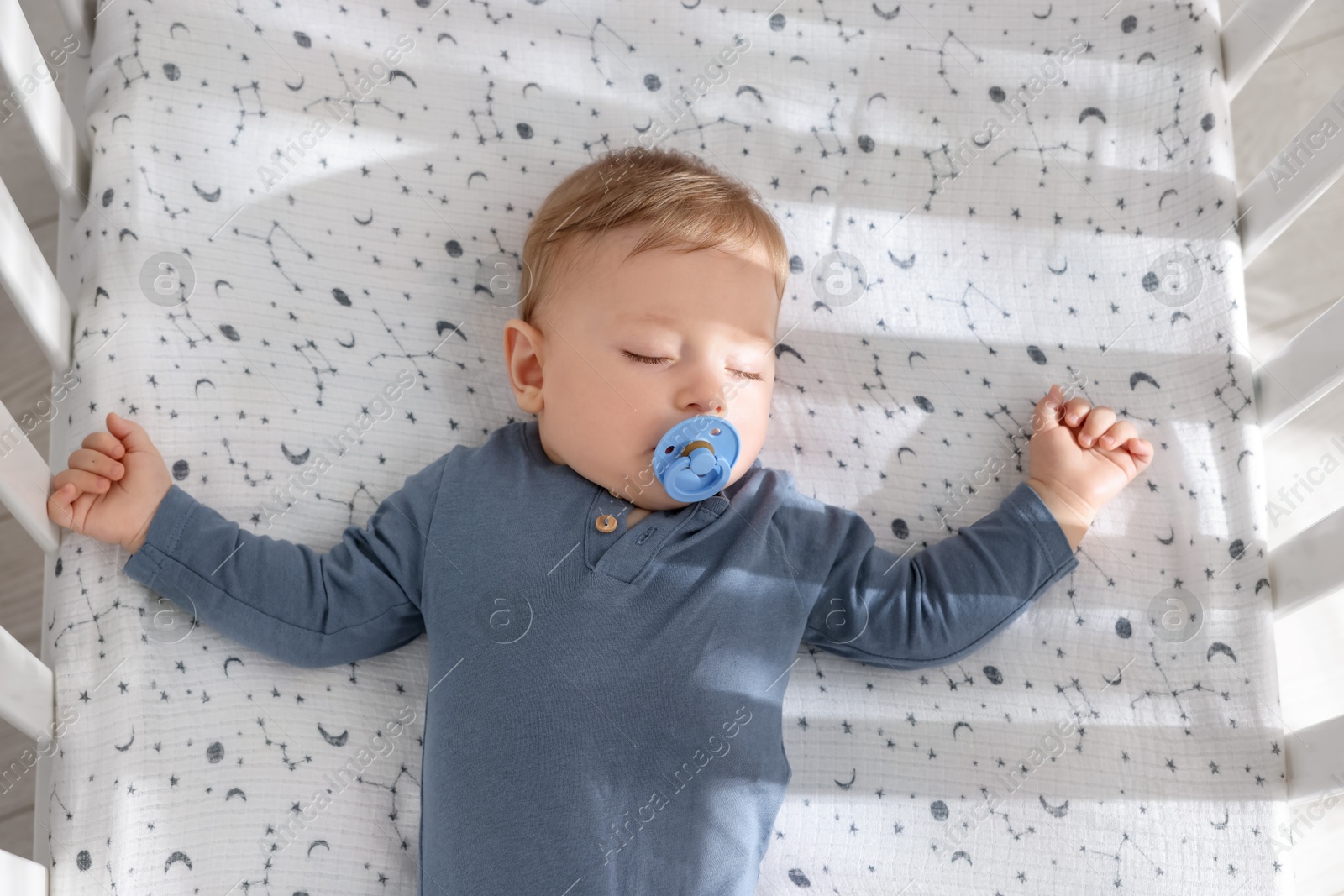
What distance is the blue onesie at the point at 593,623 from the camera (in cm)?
103

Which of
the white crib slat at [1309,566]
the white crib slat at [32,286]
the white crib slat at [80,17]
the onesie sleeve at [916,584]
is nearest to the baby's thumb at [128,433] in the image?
the white crib slat at [32,286]

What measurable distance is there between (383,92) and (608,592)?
0.73 meters

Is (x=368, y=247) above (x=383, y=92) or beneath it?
beneath

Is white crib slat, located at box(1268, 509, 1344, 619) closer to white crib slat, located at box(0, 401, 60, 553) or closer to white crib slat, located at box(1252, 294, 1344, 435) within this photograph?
white crib slat, located at box(1252, 294, 1344, 435)

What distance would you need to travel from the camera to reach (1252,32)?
1.33 meters

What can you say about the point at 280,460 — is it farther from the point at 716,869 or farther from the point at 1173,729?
the point at 1173,729

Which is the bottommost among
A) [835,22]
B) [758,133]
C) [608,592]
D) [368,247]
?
[608,592]

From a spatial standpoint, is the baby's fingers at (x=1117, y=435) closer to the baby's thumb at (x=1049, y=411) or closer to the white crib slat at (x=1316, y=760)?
the baby's thumb at (x=1049, y=411)

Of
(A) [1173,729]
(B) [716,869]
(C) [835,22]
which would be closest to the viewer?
(B) [716,869]

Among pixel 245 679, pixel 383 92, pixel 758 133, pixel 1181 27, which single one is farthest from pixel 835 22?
pixel 245 679

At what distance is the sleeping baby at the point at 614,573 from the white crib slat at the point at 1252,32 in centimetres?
54

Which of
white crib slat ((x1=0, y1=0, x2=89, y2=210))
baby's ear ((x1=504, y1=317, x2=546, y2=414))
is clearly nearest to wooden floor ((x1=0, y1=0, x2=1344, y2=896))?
white crib slat ((x1=0, y1=0, x2=89, y2=210))

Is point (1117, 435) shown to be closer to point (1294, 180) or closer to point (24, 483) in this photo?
point (1294, 180)

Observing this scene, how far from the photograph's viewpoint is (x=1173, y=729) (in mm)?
1178
